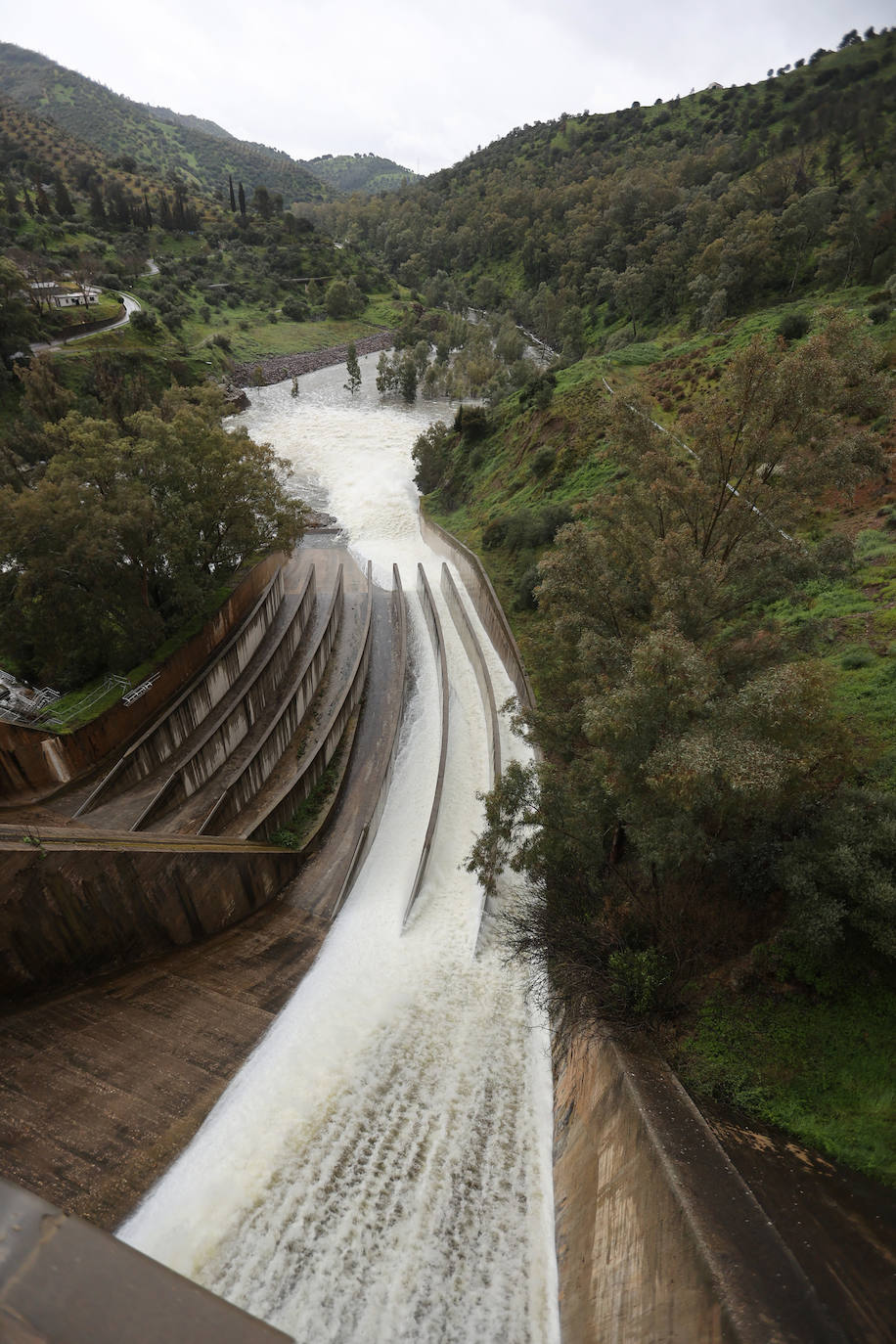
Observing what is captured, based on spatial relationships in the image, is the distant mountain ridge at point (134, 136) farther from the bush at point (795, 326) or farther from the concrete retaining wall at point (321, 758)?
the concrete retaining wall at point (321, 758)

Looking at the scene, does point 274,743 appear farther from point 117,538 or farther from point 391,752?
point 117,538

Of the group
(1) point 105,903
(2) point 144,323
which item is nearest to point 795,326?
(1) point 105,903

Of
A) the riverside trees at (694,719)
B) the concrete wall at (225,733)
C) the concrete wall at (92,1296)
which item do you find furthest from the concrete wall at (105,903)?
the concrete wall at (92,1296)

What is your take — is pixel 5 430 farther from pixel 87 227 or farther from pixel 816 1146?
pixel 87 227

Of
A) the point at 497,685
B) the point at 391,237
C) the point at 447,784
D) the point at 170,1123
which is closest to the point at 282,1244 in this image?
→ the point at 170,1123

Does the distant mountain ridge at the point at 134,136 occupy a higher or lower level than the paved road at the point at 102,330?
higher
